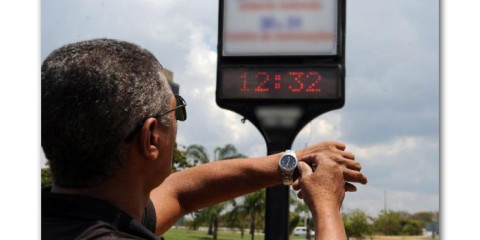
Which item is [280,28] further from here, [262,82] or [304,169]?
[304,169]

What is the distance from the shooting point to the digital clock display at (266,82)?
3621 mm

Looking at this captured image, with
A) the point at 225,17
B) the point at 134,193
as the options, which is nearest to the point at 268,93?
the point at 225,17

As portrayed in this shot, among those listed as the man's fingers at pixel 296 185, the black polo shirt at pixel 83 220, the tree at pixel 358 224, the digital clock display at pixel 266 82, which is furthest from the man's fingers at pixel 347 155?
the tree at pixel 358 224

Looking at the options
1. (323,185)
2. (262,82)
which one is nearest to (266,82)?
(262,82)

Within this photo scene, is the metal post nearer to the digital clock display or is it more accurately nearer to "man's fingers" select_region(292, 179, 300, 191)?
the digital clock display

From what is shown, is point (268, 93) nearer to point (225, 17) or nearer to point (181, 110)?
point (225, 17)

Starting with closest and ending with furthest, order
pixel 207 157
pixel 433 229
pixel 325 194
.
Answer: pixel 325 194
pixel 433 229
pixel 207 157

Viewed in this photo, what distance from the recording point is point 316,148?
1.31 m

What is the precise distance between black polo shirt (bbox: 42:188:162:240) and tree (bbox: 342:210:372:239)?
1279 inches

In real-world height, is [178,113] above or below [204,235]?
above

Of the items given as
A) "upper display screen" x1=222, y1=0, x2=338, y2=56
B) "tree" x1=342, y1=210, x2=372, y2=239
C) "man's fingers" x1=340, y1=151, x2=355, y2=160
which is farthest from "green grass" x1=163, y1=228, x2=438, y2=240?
"man's fingers" x1=340, y1=151, x2=355, y2=160

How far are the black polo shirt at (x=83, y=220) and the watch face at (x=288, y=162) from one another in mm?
407

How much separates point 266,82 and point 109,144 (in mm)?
2703

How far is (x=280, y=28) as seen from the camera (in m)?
3.86
